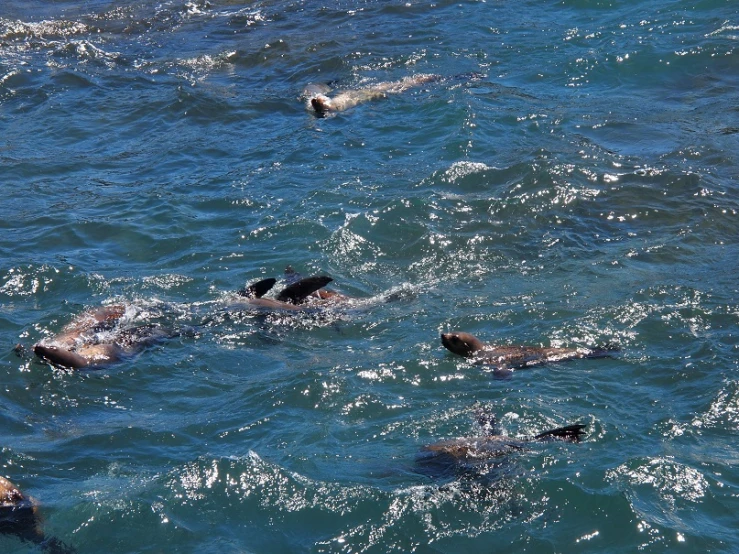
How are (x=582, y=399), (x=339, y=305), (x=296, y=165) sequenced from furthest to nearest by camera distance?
(x=296, y=165), (x=339, y=305), (x=582, y=399)

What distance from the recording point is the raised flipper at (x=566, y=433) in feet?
21.9

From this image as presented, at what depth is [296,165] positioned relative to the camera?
12.7 metres

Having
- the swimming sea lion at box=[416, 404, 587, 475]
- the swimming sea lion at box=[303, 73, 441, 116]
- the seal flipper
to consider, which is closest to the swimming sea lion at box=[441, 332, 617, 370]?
the swimming sea lion at box=[416, 404, 587, 475]

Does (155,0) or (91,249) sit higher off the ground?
(155,0)

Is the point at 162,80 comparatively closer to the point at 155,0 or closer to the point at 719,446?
the point at 155,0

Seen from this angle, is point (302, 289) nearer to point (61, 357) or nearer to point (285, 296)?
point (285, 296)

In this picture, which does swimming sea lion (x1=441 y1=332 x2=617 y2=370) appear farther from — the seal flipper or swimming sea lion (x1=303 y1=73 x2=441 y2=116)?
swimming sea lion (x1=303 y1=73 x2=441 y2=116)

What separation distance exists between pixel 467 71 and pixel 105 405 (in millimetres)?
9794

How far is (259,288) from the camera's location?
9297 mm

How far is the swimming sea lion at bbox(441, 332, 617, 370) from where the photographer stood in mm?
8250

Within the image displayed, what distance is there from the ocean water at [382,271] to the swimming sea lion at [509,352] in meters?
0.15

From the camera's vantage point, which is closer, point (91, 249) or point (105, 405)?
point (105, 405)

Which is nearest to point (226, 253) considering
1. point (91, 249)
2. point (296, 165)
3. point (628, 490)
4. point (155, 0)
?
point (91, 249)

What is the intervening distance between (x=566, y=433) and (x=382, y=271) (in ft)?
12.6
